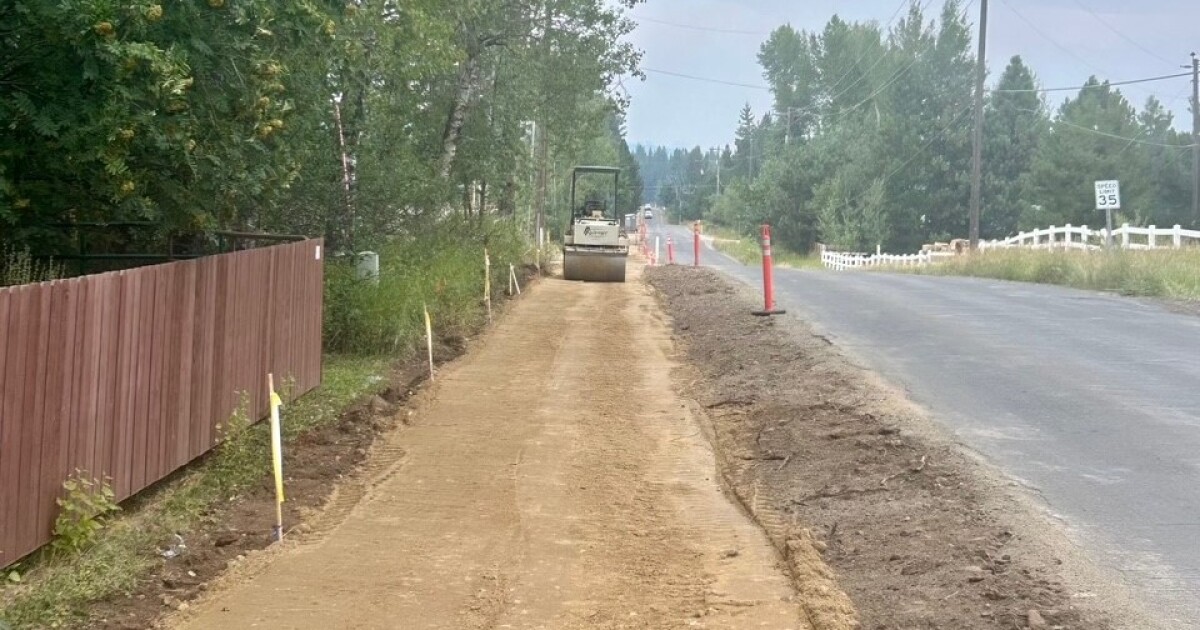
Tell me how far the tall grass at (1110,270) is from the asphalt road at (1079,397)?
2142 mm

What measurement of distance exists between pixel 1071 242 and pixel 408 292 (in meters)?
26.0

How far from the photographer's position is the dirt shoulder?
6.11 meters

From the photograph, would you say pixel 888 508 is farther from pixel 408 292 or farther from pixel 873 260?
pixel 873 260

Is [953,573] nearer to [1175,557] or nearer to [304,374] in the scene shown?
[1175,557]

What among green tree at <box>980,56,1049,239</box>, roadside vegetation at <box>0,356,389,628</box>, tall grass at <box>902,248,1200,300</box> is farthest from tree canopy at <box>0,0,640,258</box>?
green tree at <box>980,56,1049,239</box>

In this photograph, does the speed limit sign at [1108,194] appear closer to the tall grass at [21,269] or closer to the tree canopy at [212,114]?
the tree canopy at [212,114]

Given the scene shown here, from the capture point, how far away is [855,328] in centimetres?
1703

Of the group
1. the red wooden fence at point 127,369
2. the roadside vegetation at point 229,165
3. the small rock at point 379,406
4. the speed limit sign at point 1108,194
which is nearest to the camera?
the red wooden fence at point 127,369

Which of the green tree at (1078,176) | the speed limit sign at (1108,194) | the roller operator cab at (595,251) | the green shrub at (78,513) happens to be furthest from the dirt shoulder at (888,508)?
the green tree at (1078,176)

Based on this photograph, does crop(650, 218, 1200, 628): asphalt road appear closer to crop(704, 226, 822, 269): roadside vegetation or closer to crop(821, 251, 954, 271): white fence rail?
crop(821, 251, 954, 271): white fence rail

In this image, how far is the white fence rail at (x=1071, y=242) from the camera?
32844 mm

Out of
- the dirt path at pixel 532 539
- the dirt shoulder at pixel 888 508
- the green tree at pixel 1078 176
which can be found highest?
the green tree at pixel 1078 176

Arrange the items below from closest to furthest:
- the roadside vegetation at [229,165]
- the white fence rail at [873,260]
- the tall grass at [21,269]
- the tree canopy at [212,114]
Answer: the roadside vegetation at [229,165], the tree canopy at [212,114], the tall grass at [21,269], the white fence rail at [873,260]

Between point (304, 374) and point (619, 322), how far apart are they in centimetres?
992
